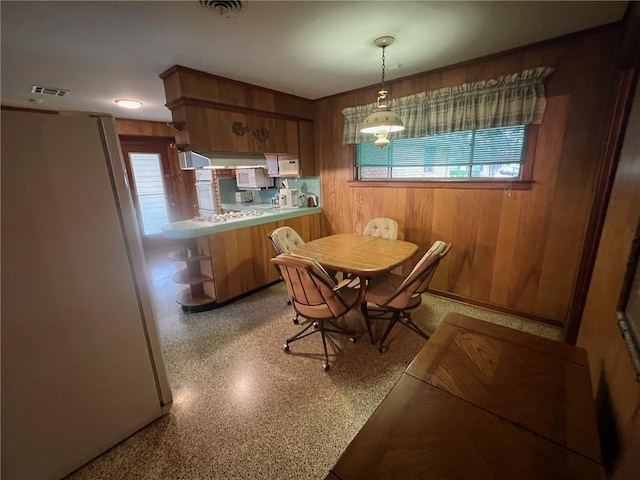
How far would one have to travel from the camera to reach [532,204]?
2.45 m

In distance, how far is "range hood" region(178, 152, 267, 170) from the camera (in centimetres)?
291

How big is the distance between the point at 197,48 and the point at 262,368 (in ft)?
8.52

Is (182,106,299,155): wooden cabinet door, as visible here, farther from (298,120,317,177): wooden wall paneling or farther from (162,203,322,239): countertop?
(162,203,322,239): countertop

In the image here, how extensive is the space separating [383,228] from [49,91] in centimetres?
418

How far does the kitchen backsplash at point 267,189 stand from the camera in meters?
4.12

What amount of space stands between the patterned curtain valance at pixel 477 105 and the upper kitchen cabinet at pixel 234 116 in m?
1.05

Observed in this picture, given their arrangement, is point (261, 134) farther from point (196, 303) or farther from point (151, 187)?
point (151, 187)

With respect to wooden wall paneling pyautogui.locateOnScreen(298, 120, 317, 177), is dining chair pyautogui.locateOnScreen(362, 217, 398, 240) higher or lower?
lower

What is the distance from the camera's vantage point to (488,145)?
264cm

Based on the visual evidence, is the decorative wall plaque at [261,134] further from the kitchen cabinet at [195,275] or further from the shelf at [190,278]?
the shelf at [190,278]

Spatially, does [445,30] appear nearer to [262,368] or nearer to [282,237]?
[282,237]

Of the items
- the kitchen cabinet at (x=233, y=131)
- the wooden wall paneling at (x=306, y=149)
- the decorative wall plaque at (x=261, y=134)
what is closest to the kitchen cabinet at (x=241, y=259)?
the wooden wall paneling at (x=306, y=149)

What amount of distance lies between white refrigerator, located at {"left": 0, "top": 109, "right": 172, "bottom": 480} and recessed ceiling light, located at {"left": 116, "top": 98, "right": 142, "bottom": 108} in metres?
3.10

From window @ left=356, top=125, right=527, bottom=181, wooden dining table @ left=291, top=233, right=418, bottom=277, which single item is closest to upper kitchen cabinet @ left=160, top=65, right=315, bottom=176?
window @ left=356, top=125, right=527, bottom=181
